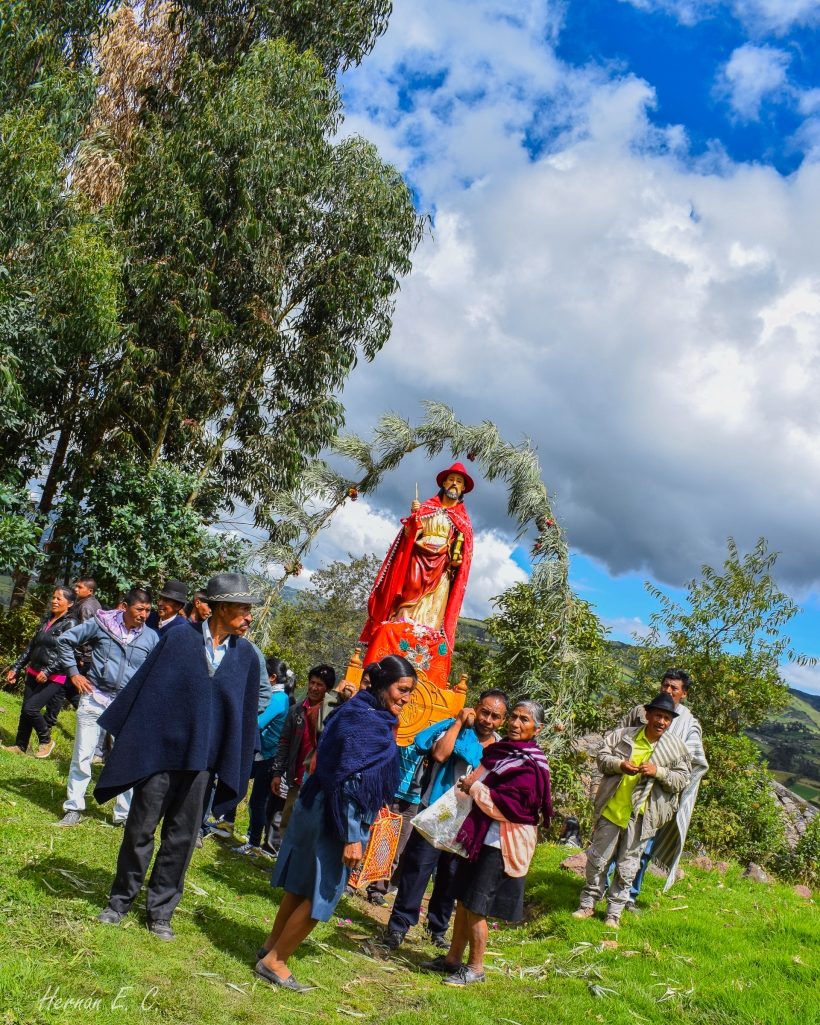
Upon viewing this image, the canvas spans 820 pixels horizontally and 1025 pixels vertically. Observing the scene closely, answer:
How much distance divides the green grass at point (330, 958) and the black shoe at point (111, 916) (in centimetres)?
6

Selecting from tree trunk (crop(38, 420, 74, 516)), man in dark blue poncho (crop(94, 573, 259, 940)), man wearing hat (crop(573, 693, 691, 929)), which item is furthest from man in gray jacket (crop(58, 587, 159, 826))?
tree trunk (crop(38, 420, 74, 516))

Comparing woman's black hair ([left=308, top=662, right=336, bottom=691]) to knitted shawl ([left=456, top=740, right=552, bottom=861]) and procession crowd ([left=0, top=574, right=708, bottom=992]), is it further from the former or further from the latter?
knitted shawl ([left=456, top=740, right=552, bottom=861])

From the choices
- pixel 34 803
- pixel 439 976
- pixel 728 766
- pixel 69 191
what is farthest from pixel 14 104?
pixel 728 766

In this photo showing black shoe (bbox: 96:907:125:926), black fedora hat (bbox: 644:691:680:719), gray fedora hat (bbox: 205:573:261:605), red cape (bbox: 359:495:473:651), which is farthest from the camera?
red cape (bbox: 359:495:473:651)

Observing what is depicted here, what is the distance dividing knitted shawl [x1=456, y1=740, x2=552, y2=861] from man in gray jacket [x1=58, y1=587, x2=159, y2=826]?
285 cm

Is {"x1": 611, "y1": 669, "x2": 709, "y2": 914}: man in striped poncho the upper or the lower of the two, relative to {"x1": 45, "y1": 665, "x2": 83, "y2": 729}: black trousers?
upper

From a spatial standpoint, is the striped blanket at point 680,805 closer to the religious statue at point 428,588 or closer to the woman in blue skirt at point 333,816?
the religious statue at point 428,588

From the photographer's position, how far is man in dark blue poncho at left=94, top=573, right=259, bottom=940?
4160mm

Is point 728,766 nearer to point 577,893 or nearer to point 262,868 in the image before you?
point 577,893

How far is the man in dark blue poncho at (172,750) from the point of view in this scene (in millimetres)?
4160

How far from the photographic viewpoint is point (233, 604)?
4.52 metres

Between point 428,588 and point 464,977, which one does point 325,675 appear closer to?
point 464,977

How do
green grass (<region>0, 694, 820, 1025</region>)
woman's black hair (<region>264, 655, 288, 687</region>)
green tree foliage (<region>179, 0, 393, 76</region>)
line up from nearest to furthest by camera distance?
1. green grass (<region>0, 694, 820, 1025</region>)
2. woman's black hair (<region>264, 655, 288, 687</region>)
3. green tree foliage (<region>179, 0, 393, 76</region>)

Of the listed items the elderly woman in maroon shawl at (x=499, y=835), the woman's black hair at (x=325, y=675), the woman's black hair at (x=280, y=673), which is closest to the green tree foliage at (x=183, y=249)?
the woman's black hair at (x=280, y=673)
